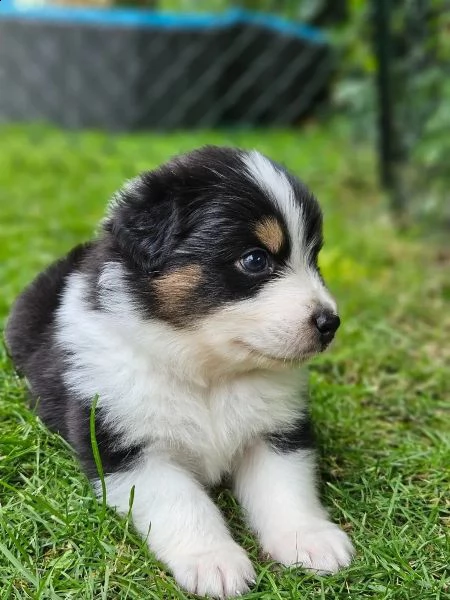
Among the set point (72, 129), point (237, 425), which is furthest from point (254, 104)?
point (237, 425)

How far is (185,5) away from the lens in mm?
18688

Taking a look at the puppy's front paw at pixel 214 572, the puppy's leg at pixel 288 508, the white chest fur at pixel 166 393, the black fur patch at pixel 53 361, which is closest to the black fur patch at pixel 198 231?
the white chest fur at pixel 166 393

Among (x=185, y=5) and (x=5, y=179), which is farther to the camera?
(x=185, y=5)

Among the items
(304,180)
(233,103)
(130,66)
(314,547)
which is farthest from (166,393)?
(233,103)

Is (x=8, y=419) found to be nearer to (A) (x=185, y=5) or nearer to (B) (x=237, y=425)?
(B) (x=237, y=425)

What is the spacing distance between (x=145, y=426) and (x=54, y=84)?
439 inches

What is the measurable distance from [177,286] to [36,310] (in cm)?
116

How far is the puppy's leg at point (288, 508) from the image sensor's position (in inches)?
112

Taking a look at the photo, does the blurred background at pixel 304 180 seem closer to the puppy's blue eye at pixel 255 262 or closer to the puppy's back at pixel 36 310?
the puppy's back at pixel 36 310

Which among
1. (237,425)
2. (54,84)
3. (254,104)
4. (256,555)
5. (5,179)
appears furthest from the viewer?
(254,104)

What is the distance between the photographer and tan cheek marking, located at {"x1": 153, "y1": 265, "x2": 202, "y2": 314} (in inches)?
119

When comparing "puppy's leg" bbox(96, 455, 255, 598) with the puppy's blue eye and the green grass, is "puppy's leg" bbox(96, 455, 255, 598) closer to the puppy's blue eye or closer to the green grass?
the green grass

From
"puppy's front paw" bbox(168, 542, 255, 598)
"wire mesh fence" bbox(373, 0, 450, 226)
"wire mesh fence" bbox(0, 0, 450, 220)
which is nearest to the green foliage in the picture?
"wire mesh fence" bbox(373, 0, 450, 226)

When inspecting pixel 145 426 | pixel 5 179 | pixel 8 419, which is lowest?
pixel 5 179
